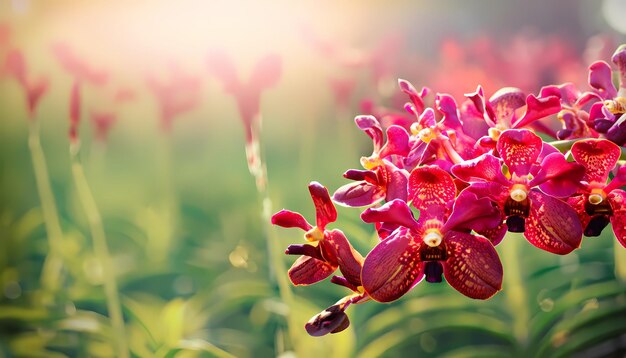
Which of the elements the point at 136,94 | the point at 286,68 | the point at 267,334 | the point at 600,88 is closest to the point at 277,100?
the point at 286,68

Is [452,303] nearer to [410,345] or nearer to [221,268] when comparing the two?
[410,345]

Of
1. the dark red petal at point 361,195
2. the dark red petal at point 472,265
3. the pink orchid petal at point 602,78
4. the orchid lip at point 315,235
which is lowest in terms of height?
the dark red petal at point 472,265

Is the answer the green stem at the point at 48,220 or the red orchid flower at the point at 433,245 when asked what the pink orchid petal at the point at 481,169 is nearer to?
the red orchid flower at the point at 433,245

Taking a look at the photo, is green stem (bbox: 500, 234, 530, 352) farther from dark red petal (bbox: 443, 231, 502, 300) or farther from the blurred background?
dark red petal (bbox: 443, 231, 502, 300)

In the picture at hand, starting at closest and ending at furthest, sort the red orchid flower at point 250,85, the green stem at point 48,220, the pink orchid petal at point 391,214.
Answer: the pink orchid petal at point 391,214
the red orchid flower at point 250,85
the green stem at point 48,220

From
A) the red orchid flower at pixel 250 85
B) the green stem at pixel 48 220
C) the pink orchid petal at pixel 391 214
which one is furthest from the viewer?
the green stem at pixel 48 220

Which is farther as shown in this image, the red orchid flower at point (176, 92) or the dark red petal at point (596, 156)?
the red orchid flower at point (176, 92)

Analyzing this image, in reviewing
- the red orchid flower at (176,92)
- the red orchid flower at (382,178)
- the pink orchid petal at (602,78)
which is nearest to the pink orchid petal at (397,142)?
the red orchid flower at (382,178)
